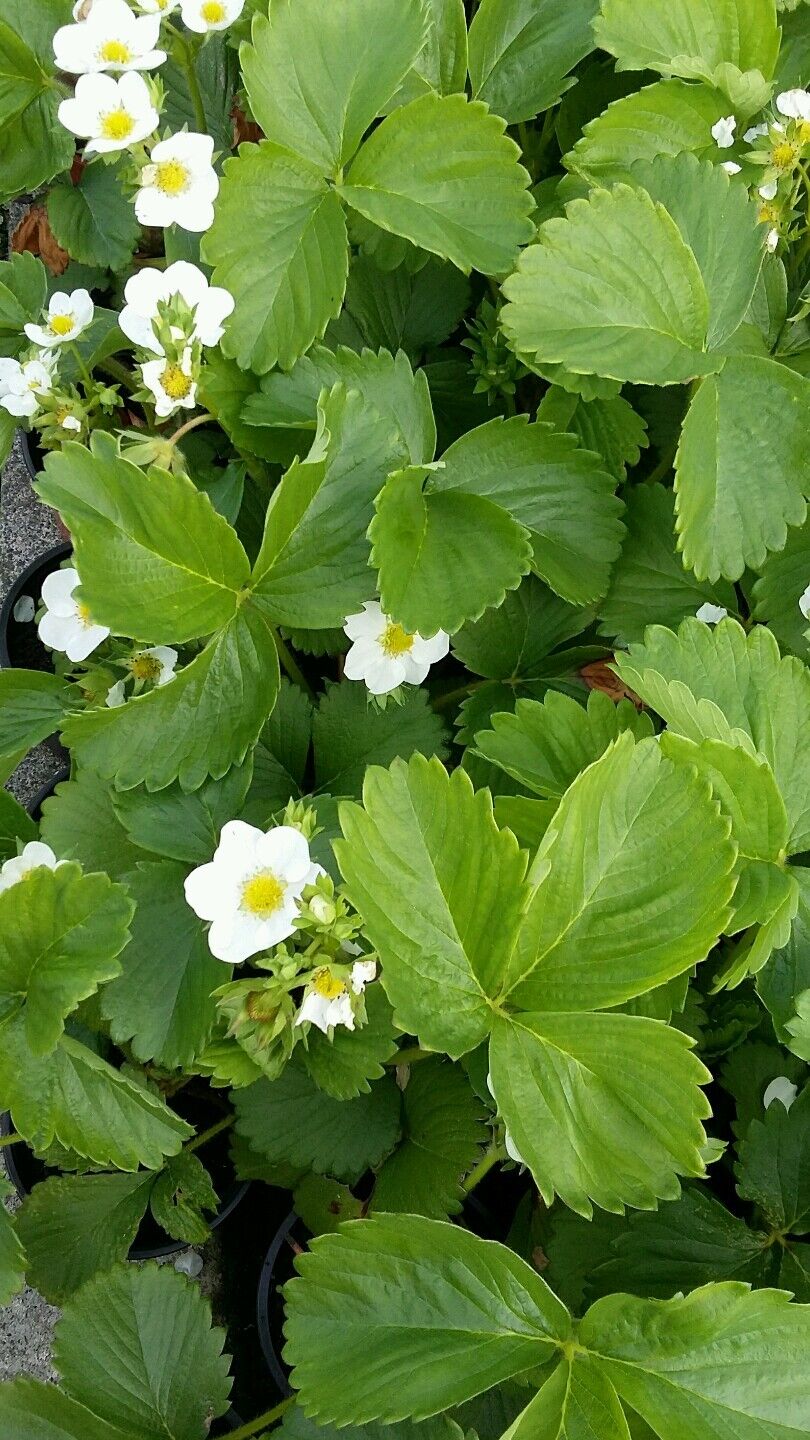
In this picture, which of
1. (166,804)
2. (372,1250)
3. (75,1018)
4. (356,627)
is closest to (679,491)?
(356,627)

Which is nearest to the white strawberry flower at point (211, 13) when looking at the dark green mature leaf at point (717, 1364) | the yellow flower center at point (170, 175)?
the yellow flower center at point (170, 175)

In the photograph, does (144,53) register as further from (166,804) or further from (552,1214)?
(552,1214)

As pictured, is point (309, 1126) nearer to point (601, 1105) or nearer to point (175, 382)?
point (601, 1105)

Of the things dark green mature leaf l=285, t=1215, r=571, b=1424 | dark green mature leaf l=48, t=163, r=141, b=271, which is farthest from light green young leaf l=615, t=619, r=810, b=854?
dark green mature leaf l=48, t=163, r=141, b=271

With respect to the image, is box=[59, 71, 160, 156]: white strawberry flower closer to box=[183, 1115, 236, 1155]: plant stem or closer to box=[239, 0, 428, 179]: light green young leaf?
box=[239, 0, 428, 179]: light green young leaf

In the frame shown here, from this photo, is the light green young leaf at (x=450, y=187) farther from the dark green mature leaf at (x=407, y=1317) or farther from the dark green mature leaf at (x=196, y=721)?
the dark green mature leaf at (x=407, y=1317)
